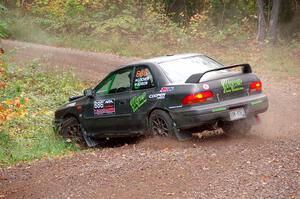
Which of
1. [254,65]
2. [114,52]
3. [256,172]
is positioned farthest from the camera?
[114,52]

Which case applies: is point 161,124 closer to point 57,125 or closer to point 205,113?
point 205,113

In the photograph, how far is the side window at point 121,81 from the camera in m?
10.8

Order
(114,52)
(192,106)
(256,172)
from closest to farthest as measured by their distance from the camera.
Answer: (256,172)
(192,106)
(114,52)

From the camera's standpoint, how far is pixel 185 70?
33.6 ft

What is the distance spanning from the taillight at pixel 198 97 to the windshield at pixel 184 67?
50cm

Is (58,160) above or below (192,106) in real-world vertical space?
below

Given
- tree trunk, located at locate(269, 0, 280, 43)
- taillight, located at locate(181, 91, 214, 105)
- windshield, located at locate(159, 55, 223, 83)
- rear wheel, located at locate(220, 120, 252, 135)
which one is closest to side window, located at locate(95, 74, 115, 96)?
windshield, located at locate(159, 55, 223, 83)

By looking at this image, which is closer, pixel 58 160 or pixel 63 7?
pixel 58 160

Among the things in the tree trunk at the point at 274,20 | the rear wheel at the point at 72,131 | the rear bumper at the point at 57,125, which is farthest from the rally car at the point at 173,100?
the tree trunk at the point at 274,20

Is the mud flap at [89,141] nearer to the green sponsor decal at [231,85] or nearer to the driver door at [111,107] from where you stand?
the driver door at [111,107]

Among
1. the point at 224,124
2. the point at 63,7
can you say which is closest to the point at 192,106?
the point at 224,124

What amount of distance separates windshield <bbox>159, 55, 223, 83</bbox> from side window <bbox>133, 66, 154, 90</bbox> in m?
0.31

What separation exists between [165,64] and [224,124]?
1521 millimetres

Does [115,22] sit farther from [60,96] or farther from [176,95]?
[176,95]
